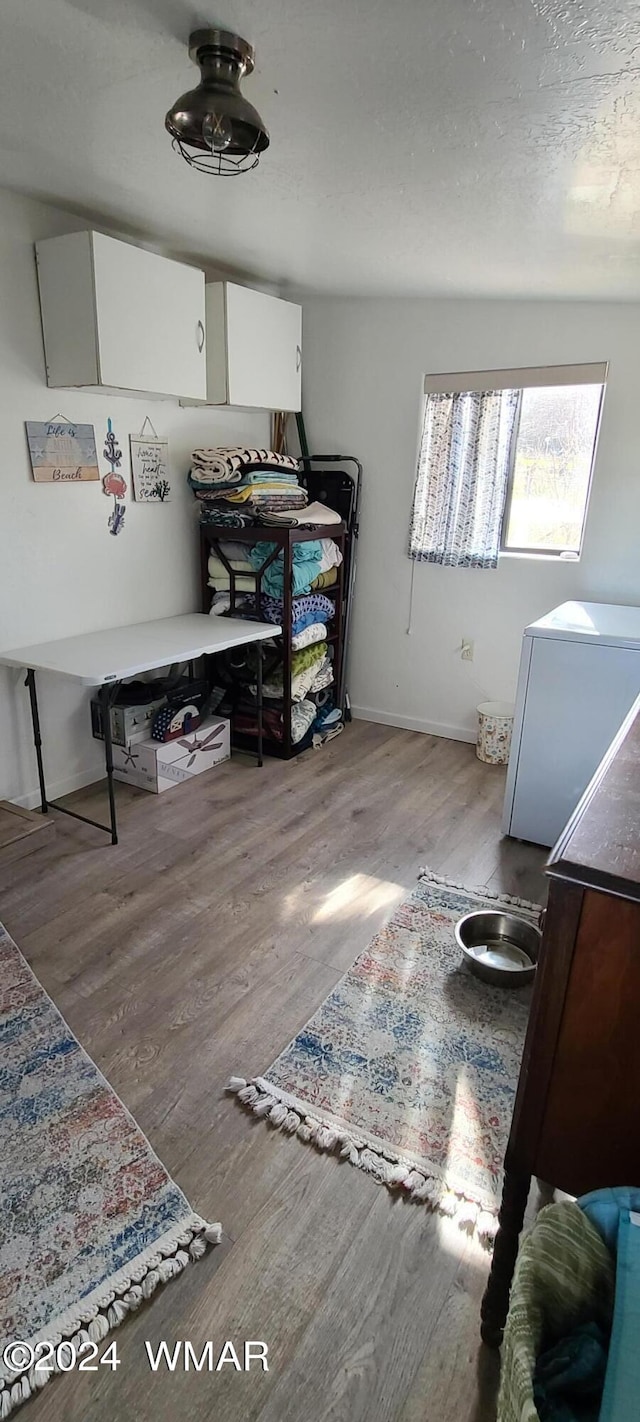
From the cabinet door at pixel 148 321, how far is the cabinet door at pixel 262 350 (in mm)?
188

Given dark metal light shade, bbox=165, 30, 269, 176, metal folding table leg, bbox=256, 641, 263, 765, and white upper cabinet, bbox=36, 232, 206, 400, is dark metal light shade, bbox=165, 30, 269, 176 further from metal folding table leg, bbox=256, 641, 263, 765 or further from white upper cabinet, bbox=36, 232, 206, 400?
metal folding table leg, bbox=256, 641, 263, 765

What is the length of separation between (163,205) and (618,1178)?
2911 mm

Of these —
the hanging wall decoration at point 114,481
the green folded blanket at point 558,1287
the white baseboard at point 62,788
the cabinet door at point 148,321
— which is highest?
the cabinet door at point 148,321

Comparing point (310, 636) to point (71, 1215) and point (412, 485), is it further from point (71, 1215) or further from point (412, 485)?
point (71, 1215)

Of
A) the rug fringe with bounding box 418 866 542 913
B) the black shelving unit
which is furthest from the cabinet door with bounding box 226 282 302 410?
the rug fringe with bounding box 418 866 542 913

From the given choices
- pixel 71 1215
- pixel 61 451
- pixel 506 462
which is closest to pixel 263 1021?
pixel 71 1215

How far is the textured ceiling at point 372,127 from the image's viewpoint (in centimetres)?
123

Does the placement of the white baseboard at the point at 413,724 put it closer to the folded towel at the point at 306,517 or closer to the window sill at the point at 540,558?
the window sill at the point at 540,558

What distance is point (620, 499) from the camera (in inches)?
127

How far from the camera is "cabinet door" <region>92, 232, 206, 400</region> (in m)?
2.53

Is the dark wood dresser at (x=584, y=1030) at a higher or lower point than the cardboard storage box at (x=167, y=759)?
higher

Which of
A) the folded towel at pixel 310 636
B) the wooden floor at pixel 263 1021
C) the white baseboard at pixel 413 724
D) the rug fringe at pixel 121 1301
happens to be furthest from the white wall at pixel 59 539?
the rug fringe at pixel 121 1301

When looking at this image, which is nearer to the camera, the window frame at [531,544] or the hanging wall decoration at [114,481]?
the hanging wall decoration at [114,481]

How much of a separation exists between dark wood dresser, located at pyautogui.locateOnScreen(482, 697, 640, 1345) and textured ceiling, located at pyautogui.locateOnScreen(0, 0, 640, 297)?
1.27 meters
